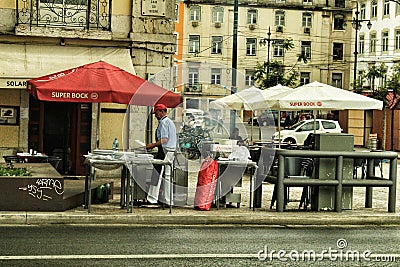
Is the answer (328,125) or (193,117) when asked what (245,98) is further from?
(328,125)

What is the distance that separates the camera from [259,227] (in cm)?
1180

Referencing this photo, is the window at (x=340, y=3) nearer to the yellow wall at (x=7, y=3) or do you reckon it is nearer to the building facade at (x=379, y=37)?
the building facade at (x=379, y=37)

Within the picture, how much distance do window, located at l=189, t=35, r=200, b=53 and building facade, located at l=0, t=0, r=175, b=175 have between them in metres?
48.3

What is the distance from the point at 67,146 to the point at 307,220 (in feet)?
26.8

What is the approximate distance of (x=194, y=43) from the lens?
67.4 m

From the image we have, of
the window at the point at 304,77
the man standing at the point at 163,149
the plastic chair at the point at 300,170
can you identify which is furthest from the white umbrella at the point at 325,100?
the window at the point at 304,77

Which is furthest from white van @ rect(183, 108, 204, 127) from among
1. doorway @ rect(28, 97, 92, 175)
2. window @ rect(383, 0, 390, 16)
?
window @ rect(383, 0, 390, 16)

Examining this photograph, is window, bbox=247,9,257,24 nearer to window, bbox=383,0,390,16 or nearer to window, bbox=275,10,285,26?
window, bbox=275,10,285,26

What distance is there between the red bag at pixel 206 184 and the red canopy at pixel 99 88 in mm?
2162

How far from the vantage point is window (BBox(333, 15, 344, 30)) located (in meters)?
71.1

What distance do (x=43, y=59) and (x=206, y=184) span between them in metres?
6.69

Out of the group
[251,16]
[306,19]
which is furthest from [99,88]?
[306,19]

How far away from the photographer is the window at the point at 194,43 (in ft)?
220

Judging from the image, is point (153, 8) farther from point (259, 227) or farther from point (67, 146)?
point (259, 227)
